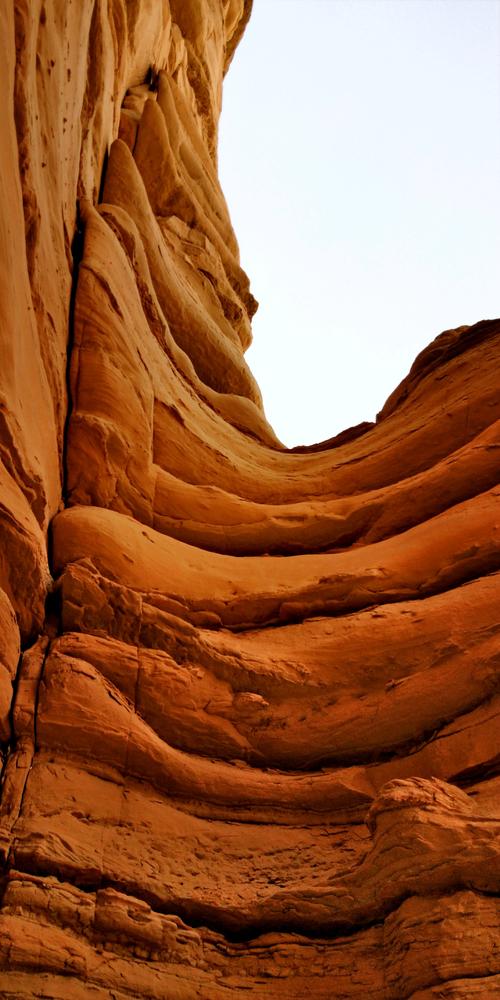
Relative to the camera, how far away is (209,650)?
21.1 ft

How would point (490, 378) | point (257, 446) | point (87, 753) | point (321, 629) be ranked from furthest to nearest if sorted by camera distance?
point (257, 446), point (490, 378), point (321, 629), point (87, 753)

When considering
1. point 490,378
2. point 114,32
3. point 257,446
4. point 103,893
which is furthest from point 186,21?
point 103,893

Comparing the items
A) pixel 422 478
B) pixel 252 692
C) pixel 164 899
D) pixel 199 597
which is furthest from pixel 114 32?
pixel 164 899

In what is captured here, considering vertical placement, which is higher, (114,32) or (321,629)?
(114,32)

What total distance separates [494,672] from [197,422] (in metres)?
4.48

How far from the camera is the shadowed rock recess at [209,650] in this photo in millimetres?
4750

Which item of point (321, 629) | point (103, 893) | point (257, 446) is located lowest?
point (103, 893)

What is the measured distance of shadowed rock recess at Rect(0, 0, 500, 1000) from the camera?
475 centimetres

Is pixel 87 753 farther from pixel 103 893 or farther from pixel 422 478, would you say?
pixel 422 478

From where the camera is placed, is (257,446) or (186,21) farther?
(186,21)

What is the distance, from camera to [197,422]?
957 cm

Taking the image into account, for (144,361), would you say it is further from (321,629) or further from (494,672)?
(494,672)

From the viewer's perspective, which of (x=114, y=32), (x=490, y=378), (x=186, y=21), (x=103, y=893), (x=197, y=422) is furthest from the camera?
(x=186, y=21)

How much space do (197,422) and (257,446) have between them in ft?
3.64
